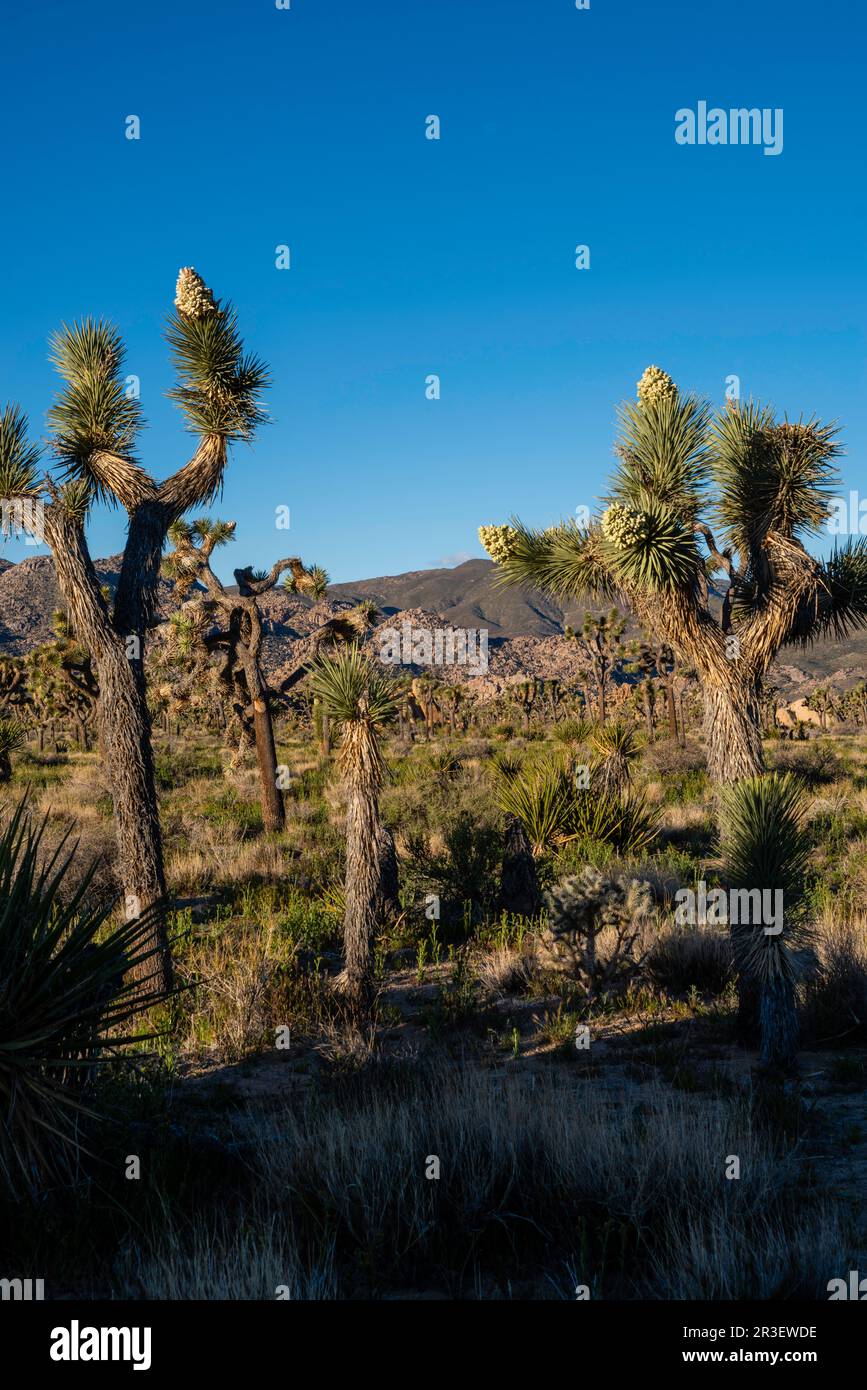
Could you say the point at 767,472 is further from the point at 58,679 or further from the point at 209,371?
the point at 58,679

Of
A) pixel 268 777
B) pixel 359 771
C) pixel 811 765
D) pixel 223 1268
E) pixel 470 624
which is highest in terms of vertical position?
pixel 470 624

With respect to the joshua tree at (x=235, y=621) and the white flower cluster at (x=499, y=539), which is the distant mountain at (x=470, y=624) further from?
the white flower cluster at (x=499, y=539)

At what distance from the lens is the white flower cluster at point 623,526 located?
7242mm

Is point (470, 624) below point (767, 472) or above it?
above

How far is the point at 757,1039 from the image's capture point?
6.67 m

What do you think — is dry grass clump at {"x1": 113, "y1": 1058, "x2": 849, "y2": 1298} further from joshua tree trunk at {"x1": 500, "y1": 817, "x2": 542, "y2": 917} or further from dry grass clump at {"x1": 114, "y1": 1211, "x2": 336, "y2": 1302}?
joshua tree trunk at {"x1": 500, "y1": 817, "x2": 542, "y2": 917}

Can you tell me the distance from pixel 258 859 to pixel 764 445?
8.72 meters

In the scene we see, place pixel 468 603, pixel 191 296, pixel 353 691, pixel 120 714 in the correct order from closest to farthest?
1. pixel 353 691
2. pixel 120 714
3. pixel 191 296
4. pixel 468 603

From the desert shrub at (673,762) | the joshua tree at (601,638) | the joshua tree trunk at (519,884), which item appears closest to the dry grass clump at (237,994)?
the joshua tree trunk at (519,884)

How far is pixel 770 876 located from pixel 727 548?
3.44 m

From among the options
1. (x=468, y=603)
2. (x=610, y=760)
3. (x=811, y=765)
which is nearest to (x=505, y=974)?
(x=610, y=760)

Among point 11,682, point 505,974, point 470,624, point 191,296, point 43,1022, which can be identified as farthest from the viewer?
point 470,624

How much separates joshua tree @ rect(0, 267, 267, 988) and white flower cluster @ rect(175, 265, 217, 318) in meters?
0.01

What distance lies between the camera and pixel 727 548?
8.34 m
